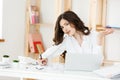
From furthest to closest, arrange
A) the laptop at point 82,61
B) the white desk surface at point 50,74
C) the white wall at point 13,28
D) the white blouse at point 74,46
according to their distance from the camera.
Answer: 1. the white wall at point 13,28
2. the white blouse at point 74,46
3. the laptop at point 82,61
4. the white desk surface at point 50,74

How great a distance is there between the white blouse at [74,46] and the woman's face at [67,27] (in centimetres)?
8

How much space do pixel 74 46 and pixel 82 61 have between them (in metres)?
0.64

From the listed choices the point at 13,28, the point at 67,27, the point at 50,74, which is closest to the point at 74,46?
the point at 67,27

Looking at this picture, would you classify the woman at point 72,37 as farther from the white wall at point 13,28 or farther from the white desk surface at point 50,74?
the white wall at point 13,28

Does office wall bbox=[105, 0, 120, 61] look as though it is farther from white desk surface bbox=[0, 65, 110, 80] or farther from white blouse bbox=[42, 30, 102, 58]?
white desk surface bbox=[0, 65, 110, 80]

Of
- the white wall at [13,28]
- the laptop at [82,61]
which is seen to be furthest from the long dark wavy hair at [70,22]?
the white wall at [13,28]

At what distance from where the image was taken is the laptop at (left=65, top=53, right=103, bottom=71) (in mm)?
1916

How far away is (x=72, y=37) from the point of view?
2.59 m

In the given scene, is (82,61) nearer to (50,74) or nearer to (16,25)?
(50,74)

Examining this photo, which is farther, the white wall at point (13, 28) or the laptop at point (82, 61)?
the white wall at point (13, 28)

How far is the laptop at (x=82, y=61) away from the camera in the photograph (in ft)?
6.29

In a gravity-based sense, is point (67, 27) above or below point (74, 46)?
above

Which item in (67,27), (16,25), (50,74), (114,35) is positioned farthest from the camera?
(16,25)

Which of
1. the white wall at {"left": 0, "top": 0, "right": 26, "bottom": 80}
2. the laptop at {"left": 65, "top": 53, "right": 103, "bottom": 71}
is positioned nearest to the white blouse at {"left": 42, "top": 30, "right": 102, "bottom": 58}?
the laptop at {"left": 65, "top": 53, "right": 103, "bottom": 71}
